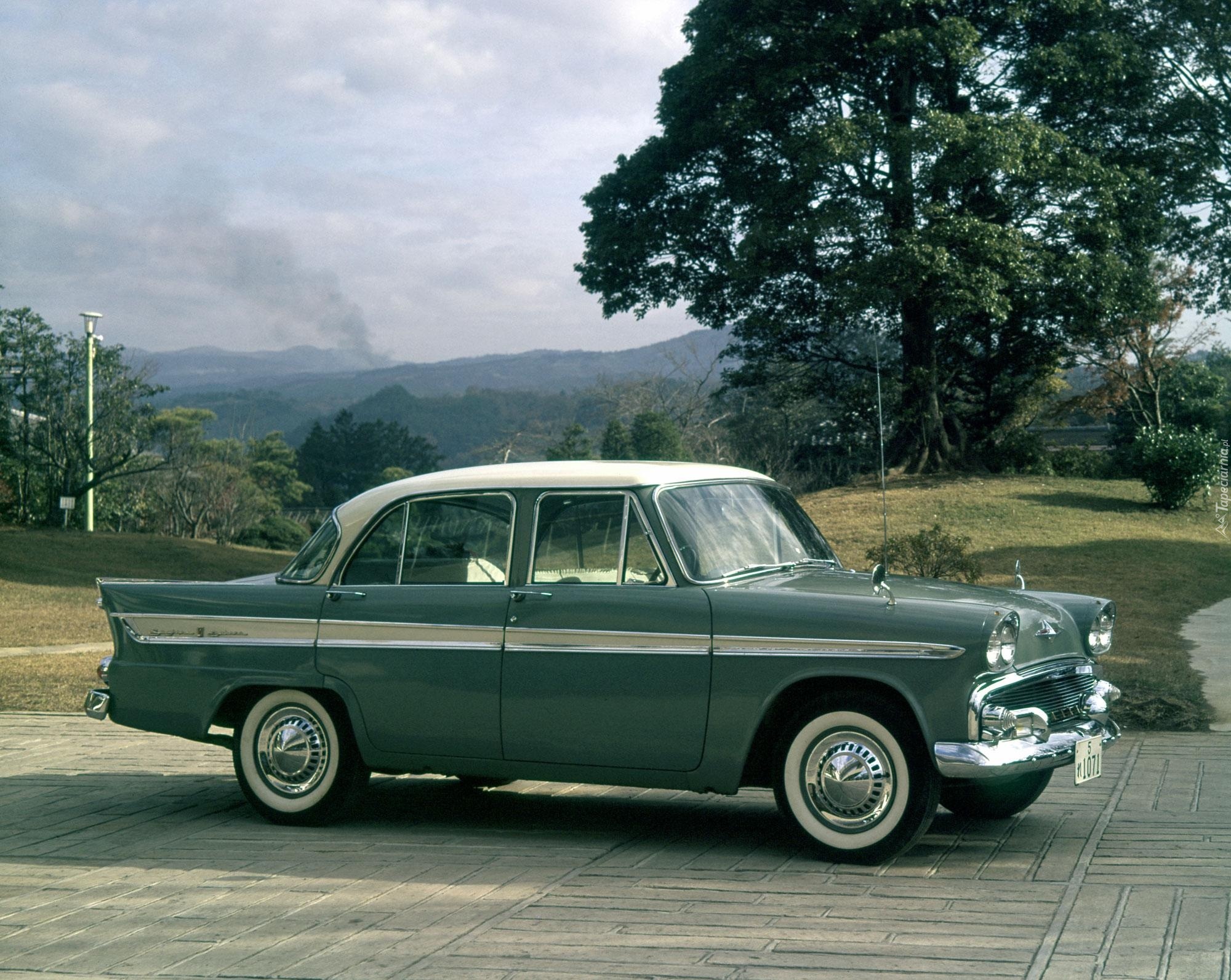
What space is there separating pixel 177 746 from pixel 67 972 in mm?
4980

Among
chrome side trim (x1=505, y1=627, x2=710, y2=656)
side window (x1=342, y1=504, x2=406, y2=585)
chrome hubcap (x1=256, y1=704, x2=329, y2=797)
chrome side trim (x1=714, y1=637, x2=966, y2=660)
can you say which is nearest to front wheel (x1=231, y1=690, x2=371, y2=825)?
chrome hubcap (x1=256, y1=704, x2=329, y2=797)

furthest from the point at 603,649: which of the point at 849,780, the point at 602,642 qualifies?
the point at 849,780

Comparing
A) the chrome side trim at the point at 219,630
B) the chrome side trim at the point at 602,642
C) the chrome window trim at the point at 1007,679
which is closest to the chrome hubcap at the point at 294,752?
the chrome side trim at the point at 219,630

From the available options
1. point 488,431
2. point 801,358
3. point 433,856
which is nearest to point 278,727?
point 433,856

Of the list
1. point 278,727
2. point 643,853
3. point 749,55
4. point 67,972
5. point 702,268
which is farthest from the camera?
point 702,268

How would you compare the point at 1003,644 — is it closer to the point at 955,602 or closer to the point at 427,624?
the point at 955,602

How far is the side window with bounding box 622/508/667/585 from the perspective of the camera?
19.7 ft

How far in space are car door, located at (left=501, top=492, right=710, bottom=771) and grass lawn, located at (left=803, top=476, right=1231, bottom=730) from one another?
458 centimetres

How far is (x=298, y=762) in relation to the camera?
6.67 m

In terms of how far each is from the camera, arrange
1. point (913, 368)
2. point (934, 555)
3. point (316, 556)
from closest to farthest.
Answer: point (316, 556), point (934, 555), point (913, 368)

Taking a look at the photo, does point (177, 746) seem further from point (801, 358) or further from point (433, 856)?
point (801, 358)

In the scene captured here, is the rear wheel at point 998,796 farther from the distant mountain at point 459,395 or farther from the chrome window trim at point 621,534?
the distant mountain at point 459,395

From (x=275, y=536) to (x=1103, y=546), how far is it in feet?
98.9

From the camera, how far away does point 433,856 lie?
6004 mm
